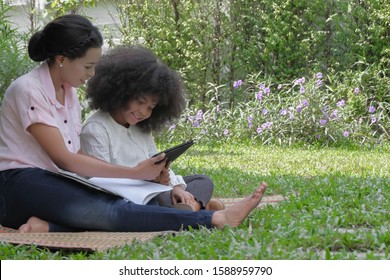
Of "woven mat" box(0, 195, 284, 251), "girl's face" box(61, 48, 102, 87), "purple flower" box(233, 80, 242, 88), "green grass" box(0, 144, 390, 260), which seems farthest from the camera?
"purple flower" box(233, 80, 242, 88)

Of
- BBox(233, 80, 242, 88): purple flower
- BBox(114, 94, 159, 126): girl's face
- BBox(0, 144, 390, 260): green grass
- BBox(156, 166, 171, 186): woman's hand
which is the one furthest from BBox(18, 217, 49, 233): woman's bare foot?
BBox(233, 80, 242, 88): purple flower

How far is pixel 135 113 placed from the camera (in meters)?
4.98

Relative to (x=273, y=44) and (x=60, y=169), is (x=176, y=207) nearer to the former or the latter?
(x=60, y=169)

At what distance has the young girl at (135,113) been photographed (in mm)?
4945

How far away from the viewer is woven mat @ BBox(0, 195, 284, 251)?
13.2 feet

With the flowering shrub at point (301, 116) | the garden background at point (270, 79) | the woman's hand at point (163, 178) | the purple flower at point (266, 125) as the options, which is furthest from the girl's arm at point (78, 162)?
the purple flower at point (266, 125)

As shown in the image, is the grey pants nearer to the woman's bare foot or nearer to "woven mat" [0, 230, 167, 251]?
"woven mat" [0, 230, 167, 251]

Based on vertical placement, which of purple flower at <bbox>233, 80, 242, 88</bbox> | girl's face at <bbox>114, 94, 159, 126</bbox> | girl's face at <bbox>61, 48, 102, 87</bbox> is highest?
girl's face at <bbox>61, 48, 102, 87</bbox>

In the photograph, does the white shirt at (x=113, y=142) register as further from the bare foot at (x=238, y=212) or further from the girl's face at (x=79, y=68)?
the bare foot at (x=238, y=212)

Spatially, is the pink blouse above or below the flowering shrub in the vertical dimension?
above

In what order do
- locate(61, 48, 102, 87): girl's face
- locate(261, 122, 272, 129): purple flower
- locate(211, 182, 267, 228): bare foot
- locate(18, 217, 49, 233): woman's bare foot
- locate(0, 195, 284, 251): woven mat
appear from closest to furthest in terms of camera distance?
locate(0, 195, 284, 251): woven mat → locate(211, 182, 267, 228): bare foot → locate(18, 217, 49, 233): woman's bare foot → locate(61, 48, 102, 87): girl's face → locate(261, 122, 272, 129): purple flower

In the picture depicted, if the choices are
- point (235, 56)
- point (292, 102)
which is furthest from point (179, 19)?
point (292, 102)

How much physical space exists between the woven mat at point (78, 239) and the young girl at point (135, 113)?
23.3 inches

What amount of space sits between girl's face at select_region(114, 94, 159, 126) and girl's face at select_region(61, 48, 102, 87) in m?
0.33
